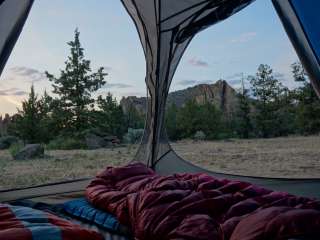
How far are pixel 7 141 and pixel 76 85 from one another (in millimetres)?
2823

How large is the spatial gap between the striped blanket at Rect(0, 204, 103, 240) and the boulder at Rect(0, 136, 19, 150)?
809 cm

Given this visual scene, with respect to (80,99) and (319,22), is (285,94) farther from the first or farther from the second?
(319,22)

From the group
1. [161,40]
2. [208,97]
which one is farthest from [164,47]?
[208,97]

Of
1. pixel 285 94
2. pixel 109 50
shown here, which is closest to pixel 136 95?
pixel 109 50

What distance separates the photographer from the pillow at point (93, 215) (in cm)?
173

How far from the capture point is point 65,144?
9.78 meters

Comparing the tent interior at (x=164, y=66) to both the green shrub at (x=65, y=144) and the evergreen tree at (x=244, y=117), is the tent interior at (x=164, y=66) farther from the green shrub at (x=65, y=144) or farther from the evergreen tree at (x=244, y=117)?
the green shrub at (x=65, y=144)

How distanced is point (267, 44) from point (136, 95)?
3.43 meters

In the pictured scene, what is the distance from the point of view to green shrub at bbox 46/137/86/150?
937 cm

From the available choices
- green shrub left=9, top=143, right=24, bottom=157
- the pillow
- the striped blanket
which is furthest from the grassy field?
the striped blanket

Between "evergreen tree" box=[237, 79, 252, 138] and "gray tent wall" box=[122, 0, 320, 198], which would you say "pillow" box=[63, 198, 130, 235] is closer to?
"gray tent wall" box=[122, 0, 320, 198]

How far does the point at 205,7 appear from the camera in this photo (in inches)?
117

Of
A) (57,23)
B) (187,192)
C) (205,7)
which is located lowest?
(187,192)

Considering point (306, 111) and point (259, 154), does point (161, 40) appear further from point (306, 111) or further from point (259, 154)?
point (306, 111)
